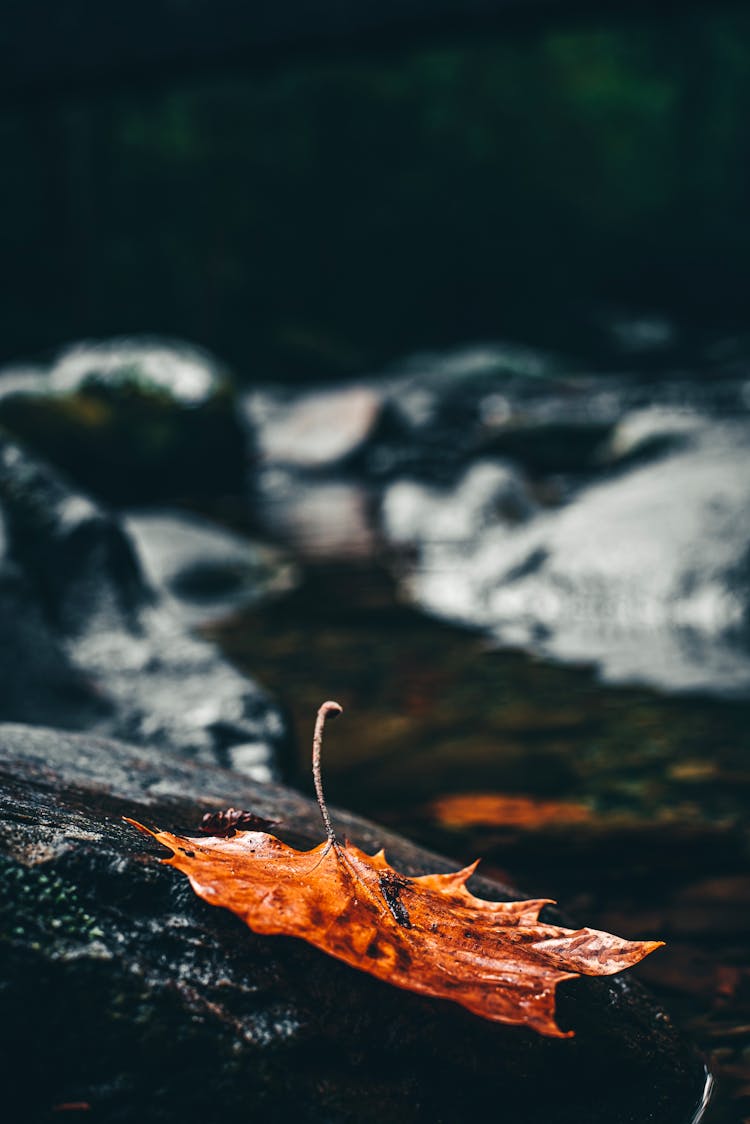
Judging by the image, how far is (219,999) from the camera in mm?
1062

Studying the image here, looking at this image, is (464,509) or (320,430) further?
(320,430)

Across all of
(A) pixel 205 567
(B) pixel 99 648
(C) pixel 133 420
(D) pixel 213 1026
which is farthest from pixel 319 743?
(C) pixel 133 420

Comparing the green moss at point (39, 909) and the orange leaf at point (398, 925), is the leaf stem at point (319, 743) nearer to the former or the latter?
the orange leaf at point (398, 925)

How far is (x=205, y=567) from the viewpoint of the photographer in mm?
5070

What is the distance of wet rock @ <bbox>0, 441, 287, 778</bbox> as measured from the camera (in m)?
2.45

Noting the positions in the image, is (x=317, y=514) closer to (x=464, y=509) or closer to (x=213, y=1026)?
(x=464, y=509)

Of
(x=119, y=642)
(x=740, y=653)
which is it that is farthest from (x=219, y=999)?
(x=740, y=653)

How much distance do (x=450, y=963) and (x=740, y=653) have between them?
2.68 metres

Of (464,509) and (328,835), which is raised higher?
(464,509)

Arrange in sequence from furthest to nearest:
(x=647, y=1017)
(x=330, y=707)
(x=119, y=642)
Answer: (x=119, y=642) < (x=647, y=1017) < (x=330, y=707)

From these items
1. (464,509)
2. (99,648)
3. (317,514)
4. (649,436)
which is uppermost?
(649,436)

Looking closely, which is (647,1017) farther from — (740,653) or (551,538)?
(551,538)

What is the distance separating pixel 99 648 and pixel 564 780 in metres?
1.30

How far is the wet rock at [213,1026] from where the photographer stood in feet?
3.25
